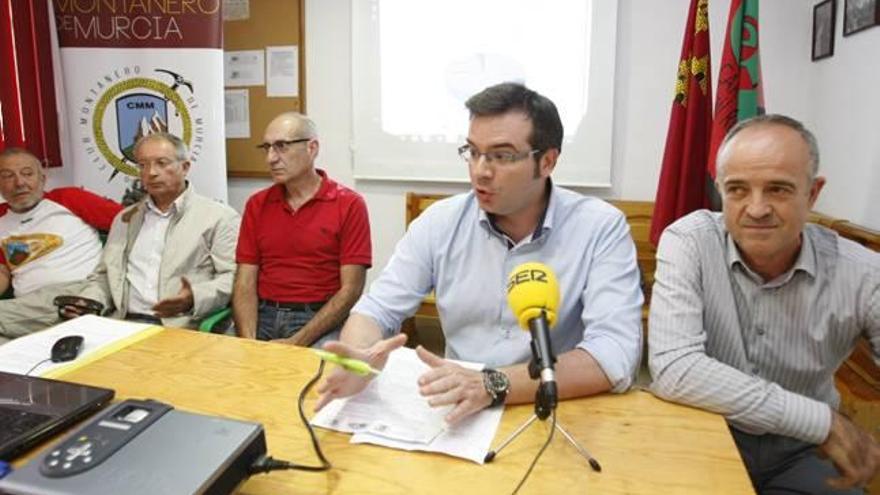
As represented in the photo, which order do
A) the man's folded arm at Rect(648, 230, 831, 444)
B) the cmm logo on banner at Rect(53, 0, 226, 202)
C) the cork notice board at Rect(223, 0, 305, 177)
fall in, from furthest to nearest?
the cork notice board at Rect(223, 0, 305, 177)
the cmm logo on banner at Rect(53, 0, 226, 202)
the man's folded arm at Rect(648, 230, 831, 444)

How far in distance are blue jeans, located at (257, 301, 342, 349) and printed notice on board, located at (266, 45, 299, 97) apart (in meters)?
1.68

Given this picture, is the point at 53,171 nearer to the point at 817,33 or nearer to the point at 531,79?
the point at 531,79

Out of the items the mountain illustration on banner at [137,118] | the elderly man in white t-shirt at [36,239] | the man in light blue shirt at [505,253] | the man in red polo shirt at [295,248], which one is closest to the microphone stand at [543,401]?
the man in light blue shirt at [505,253]

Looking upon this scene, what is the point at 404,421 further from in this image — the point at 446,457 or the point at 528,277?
the point at 528,277

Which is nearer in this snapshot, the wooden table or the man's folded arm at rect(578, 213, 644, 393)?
the wooden table

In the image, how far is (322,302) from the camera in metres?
2.44

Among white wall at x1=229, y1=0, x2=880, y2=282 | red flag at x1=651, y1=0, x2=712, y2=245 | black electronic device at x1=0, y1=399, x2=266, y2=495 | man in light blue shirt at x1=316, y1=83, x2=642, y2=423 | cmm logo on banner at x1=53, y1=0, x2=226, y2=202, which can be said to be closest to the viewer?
black electronic device at x1=0, y1=399, x2=266, y2=495

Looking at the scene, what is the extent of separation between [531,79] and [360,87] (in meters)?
1.00

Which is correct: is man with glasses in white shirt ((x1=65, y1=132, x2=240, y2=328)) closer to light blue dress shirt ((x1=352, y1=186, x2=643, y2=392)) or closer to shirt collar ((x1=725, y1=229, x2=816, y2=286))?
light blue dress shirt ((x1=352, y1=186, x2=643, y2=392))

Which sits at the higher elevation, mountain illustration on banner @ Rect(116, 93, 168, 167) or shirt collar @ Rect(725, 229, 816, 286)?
mountain illustration on banner @ Rect(116, 93, 168, 167)

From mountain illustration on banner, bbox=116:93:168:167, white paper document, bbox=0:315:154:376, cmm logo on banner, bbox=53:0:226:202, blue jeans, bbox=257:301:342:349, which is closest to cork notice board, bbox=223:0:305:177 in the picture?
cmm logo on banner, bbox=53:0:226:202

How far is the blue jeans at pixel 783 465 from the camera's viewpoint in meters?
1.25

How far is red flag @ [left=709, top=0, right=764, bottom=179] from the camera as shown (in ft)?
7.48

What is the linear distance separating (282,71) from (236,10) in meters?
0.47
